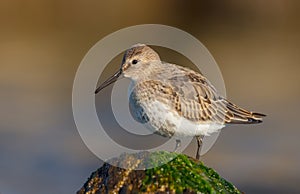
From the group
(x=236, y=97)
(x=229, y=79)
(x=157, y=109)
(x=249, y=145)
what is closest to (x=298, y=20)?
A: (x=229, y=79)

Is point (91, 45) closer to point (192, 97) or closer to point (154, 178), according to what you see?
point (192, 97)

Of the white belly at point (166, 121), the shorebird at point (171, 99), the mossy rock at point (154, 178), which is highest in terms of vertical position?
the shorebird at point (171, 99)

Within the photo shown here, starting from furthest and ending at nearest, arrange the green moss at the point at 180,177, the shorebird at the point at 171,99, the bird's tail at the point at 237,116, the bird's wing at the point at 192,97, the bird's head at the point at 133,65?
the bird's tail at the point at 237,116 < the bird's head at the point at 133,65 < the bird's wing at the point at 192,97 < the shorebird at the point at 171,99 < the green moss at the point at 180,177

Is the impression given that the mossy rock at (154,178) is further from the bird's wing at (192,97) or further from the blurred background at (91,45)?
the blurred background at (91,45)

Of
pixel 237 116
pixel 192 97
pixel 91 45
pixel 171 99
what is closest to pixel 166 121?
pixel 171 99

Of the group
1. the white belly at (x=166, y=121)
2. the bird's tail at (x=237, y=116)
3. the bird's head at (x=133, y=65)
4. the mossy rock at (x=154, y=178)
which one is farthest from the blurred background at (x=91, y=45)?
the mossy rock at (x=154, y=178)
